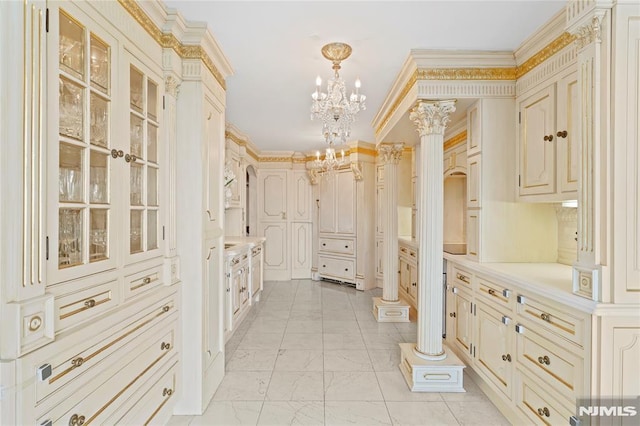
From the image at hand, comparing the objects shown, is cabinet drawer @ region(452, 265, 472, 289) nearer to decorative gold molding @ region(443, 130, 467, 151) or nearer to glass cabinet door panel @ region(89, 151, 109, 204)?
decorative gold molding @ region(443, 130, 467, 151)

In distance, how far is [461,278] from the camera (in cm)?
296

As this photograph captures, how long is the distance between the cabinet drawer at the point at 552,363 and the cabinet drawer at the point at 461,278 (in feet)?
2.33

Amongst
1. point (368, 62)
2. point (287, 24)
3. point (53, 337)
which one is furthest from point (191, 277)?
point (368, 62)

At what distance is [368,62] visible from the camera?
2.71 meters

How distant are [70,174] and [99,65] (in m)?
0.56

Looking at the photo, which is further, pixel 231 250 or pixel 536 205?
pixel 231 250

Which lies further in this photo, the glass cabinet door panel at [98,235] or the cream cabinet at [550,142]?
the cream cabinet at [550,142]

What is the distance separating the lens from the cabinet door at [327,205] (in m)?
6.65

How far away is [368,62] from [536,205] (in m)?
1.83

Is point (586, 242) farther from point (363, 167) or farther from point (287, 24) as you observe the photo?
point (363, 167)

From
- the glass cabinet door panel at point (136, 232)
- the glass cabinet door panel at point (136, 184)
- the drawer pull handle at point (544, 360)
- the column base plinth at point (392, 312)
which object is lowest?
the column base plinth at point (392, 312)

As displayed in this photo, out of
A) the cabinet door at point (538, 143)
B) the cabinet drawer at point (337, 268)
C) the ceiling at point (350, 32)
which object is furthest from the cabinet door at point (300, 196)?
the cabinet door at point (538, 143)

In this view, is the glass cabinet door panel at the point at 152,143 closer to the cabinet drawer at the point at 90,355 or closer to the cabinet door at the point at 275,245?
the cabinet drawer at the point at 90,355

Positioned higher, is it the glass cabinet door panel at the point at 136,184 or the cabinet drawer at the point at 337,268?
the glass cabinet door panel at the point at 136,184
